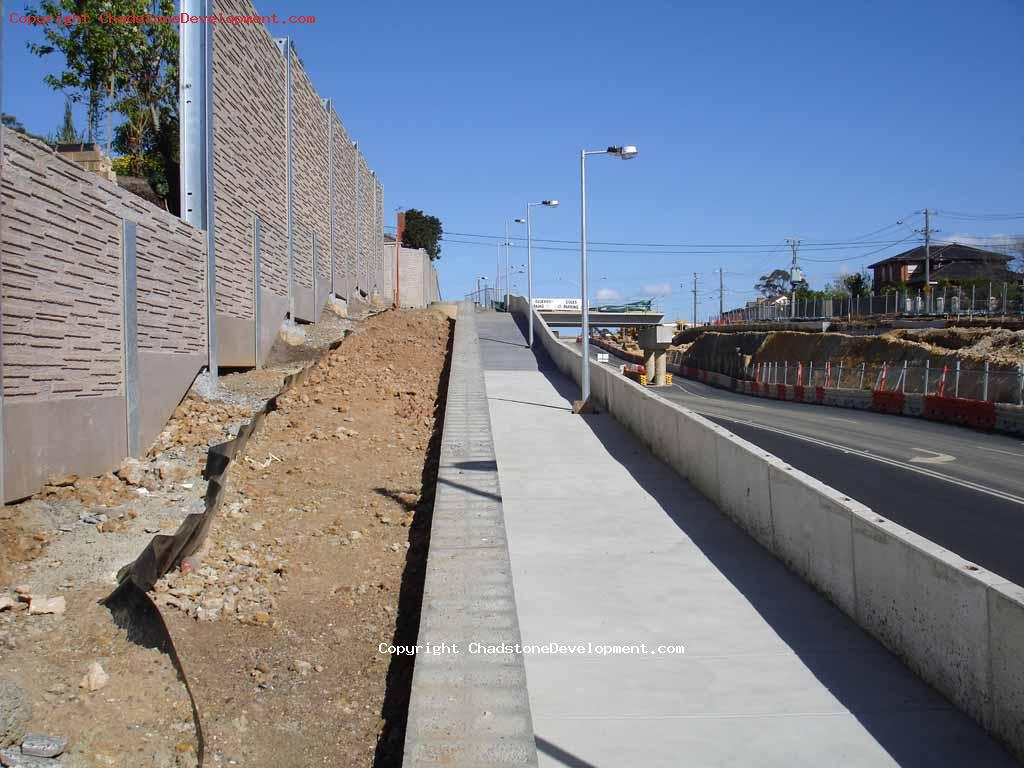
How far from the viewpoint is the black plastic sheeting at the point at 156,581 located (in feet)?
22.5

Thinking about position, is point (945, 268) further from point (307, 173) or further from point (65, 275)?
point (65, 275)

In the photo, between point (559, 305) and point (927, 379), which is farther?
point (559, 305)

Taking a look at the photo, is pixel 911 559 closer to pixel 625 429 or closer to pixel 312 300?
pixel 625 429

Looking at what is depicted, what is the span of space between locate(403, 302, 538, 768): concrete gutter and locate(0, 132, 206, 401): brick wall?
4.58 m

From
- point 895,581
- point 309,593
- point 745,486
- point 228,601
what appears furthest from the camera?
point 745,486

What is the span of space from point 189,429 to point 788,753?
1095cm

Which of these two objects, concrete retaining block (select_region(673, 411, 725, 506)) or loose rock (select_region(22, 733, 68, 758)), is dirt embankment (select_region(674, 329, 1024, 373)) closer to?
concrete retaining block (select_region(673, 411, 725, 506))

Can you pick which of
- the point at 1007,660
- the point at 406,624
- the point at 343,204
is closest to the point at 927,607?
the point at 1007,660

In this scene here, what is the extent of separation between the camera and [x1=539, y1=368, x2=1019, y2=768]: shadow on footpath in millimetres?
5445

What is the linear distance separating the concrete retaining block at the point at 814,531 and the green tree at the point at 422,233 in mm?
81240

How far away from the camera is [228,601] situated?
8.38m

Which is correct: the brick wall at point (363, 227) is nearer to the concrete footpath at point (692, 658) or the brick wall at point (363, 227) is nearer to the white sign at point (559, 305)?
the white sign at point (559, 305)

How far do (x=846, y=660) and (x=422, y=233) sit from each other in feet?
287

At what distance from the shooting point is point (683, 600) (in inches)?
339
